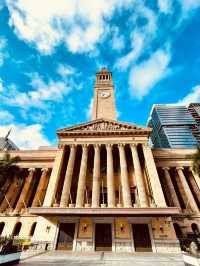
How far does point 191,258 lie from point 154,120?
387 ft

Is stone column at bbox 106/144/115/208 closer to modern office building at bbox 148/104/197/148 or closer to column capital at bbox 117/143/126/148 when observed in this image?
column capital at bbox 117/143/126/148

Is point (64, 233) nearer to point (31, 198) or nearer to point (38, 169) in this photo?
point (31, 198)

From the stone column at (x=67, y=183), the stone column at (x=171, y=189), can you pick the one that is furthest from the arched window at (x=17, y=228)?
the stone column at (x=171, y=189)

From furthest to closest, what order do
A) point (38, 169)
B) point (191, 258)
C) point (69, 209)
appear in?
point (38, 169) < point (69, 209) < point (191, 258)

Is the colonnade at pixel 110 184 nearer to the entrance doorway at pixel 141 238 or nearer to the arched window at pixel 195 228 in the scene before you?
the entrance doorway at pixel 141 238

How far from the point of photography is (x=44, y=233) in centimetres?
1897

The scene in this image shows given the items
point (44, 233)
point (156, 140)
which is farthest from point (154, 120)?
point (44, 233)

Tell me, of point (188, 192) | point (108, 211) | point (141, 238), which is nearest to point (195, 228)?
point (188, 192)

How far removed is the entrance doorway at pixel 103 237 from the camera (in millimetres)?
18228

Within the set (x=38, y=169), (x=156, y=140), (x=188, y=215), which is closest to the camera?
(x=188, y=215)

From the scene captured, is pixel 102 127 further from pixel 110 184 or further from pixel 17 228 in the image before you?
pixel 17 228

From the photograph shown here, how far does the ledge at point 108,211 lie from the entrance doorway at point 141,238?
2625 mm

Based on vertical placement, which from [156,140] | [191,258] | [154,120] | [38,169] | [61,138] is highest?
[154,120]

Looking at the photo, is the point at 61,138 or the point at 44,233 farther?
the point at 61,138
